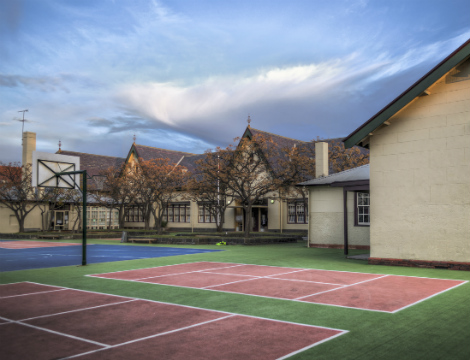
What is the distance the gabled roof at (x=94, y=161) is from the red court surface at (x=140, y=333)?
50374 millimetres

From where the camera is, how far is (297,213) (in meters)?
42.2

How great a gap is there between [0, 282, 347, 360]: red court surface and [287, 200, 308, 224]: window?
32.4 metres

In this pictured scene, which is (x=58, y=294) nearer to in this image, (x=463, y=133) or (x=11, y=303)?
(x=11, y=303)

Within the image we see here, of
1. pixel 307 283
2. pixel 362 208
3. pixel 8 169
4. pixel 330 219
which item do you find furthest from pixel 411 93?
Answer: pixel 8 169

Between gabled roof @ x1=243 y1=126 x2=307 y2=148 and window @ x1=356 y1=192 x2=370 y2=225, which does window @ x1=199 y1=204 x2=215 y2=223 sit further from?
window @ x1=356 y1=192 x2=370 y2=225

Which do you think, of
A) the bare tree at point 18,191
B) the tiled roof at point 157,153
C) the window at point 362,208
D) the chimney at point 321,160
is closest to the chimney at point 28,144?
the bare tree at point 18,191

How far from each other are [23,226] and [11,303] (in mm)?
39403

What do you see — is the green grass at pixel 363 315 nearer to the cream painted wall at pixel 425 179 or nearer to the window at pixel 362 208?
the cream painted wall at pixel 425 179

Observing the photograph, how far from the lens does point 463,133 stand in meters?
15.5

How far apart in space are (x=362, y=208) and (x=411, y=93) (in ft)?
33.6

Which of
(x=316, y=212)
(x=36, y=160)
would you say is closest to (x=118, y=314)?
(x=36, y=160)

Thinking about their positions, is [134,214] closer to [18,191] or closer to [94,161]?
[94,161]

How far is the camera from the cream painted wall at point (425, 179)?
1546 cm

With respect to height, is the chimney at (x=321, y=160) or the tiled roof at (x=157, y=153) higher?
the tiled roof at (x=157, y=153)
